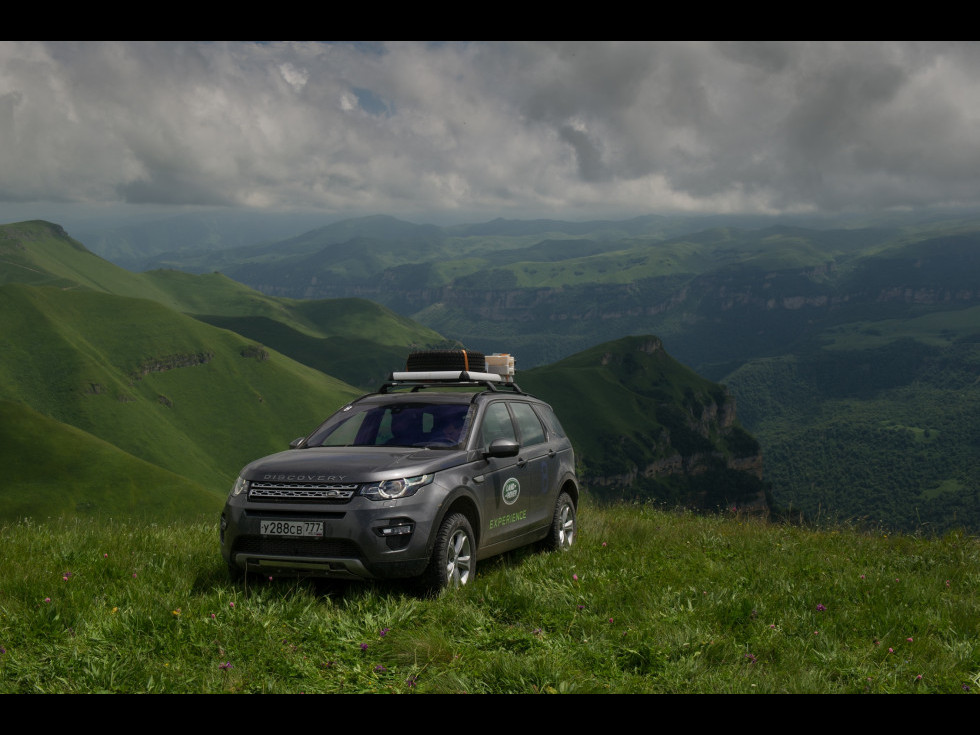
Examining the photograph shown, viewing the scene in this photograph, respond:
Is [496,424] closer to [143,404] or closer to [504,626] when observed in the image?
[504,626]

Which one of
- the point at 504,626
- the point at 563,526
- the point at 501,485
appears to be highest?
the point at 501,485

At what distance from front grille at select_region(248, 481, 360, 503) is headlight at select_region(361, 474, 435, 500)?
0.45ft

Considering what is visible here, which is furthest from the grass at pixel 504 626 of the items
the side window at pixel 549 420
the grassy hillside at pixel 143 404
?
the grassy hillside at pixel 143 404

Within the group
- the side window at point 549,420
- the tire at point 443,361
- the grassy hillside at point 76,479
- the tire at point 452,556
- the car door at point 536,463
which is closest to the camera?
the tire at point 452,556

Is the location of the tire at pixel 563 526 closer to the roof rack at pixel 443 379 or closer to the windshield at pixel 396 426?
the roof rack at pixel 443 379

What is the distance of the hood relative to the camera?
7168 mm

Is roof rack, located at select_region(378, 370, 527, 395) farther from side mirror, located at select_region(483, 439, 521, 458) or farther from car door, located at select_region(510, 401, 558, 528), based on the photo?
side mirror, located at select_region(483, 439, 521, 458)

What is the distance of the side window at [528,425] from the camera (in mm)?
9656

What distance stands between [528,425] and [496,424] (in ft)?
2.89

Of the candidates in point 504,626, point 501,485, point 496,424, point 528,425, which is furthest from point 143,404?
point 504,626

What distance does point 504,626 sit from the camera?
260 inches

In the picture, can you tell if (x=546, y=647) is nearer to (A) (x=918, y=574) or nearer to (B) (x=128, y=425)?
(A) (x=918, y=574)

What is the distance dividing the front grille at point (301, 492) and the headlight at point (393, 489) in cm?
14
